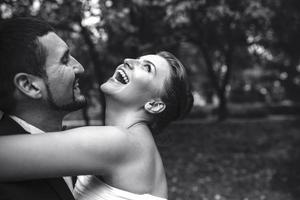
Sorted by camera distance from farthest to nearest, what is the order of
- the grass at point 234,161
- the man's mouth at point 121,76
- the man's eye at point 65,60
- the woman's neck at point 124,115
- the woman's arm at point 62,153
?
the grass at point 234,161 < the man's mouth at point 121,76 < the woman's neck at point 124,115 < the man's eye at point 65,60 < the woman's arm at point 62,153

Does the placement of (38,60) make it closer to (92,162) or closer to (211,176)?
(92,162)

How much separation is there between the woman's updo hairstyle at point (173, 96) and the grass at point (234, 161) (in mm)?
4426

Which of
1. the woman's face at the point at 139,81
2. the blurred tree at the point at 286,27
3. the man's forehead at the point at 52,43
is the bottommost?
the blurred tree at the point at 286,27

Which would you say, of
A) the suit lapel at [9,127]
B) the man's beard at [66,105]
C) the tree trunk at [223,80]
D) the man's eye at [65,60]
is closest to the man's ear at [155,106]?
the man's beard at [66,105]

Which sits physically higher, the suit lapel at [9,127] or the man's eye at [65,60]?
the man's eye at [65,60]

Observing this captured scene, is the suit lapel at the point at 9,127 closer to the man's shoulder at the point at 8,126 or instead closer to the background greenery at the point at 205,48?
the man's shoulder at the point at 8,126

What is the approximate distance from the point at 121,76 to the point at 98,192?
813mm

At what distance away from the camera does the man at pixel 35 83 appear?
201cm

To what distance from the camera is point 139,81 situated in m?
2.65

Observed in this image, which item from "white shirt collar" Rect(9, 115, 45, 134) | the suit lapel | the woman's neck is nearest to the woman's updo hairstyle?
the woman's neck

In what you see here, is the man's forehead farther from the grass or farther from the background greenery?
the grass

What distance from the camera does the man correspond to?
6.60 feet

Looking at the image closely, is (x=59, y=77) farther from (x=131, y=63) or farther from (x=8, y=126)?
(x=131, y=63)

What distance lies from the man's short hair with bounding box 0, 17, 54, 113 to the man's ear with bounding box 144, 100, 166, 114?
0.79 meters
